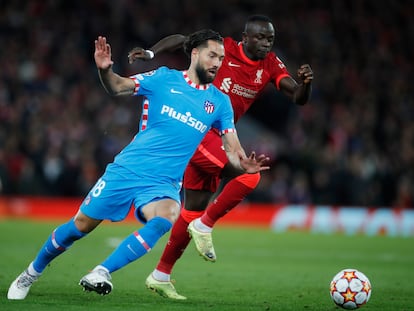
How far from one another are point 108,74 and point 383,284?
5.40 meters

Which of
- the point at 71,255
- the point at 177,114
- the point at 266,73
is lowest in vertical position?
the point at 71,255

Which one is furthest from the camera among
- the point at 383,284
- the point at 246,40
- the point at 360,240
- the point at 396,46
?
the point at 396,46

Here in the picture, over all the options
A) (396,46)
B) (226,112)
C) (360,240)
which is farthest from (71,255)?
(396,46)

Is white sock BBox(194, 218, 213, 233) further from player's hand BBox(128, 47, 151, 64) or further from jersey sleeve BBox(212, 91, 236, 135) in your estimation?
player's hand BBox(128, 47, 151, 64)

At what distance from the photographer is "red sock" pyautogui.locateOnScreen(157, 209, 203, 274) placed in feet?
30.9

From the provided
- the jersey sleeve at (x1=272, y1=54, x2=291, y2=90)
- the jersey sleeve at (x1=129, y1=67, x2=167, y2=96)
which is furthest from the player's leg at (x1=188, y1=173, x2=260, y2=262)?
the jersey sleeve at (x1=129, y1=67, x2=167, y2=96)

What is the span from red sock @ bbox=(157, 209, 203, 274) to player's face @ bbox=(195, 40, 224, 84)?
2.18m

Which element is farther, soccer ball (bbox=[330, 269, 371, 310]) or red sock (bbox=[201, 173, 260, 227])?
red sock (bbox=[201, 173, 260, 227])

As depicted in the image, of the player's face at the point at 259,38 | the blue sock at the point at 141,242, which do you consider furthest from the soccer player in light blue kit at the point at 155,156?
the player's face at the point at 259,38

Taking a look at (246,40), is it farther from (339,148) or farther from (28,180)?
(339,148)

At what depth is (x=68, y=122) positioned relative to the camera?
20797 millimetres

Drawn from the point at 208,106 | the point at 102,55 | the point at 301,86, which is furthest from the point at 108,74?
the point at 301,86

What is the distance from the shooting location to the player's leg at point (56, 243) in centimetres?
785

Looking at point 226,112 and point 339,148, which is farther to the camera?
point 339,148
